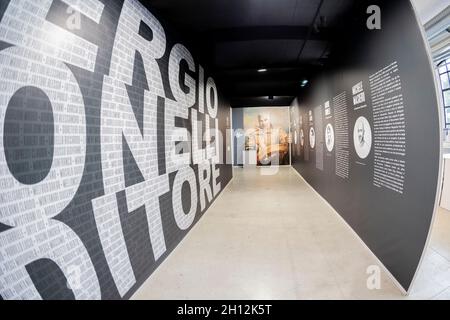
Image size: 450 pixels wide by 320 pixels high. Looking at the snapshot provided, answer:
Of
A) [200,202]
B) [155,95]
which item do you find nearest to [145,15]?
[155,95]

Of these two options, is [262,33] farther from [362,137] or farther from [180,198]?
[180,198]

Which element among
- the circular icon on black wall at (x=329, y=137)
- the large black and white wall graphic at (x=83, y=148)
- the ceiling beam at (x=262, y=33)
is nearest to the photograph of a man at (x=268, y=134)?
the circular icon on black wall at (x=329, y=137)

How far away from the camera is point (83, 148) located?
5.36ft

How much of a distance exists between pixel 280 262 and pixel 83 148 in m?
2.32

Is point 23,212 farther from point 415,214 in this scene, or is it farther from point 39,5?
point 415,214

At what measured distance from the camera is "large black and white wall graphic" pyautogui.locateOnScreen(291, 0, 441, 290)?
6.01ft

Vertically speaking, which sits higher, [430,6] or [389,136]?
[430,6]

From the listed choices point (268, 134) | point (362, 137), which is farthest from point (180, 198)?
point (268, 134)

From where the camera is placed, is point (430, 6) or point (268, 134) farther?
point (268, 134)

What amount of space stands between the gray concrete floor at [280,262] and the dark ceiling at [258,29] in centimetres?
299

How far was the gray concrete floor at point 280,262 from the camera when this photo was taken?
2127mm

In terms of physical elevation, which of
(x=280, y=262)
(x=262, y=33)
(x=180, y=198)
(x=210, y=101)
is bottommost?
(x=280, y=262)

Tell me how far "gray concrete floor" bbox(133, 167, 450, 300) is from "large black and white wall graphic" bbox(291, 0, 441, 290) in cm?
30
